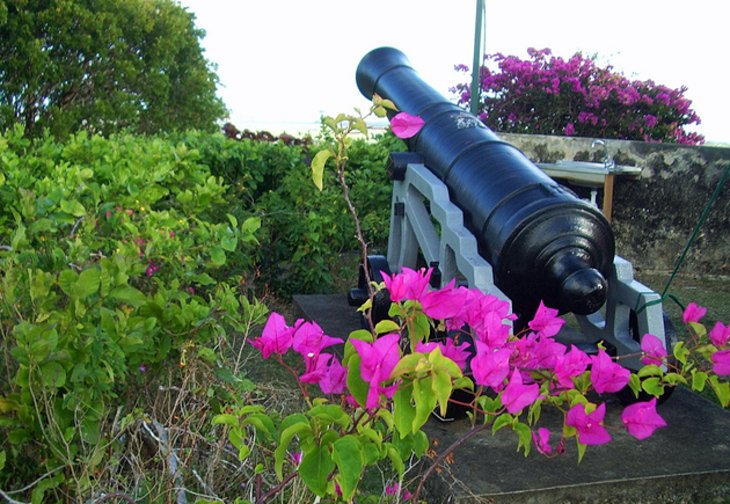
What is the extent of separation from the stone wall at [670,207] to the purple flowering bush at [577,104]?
3.92 metres

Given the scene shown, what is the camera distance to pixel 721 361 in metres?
1.82

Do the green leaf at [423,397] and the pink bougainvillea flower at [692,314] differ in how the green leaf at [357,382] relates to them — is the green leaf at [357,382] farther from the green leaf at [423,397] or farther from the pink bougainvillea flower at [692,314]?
the pink bougainvillea flower at [692,314]

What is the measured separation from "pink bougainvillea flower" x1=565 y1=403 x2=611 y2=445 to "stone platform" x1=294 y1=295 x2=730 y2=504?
1080 millimetres

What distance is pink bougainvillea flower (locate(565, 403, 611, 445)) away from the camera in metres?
1.58

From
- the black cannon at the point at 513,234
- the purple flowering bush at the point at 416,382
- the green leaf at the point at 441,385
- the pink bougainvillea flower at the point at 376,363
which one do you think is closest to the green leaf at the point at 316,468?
the purple flowering bush at the point at 416,382

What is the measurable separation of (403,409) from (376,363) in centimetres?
7

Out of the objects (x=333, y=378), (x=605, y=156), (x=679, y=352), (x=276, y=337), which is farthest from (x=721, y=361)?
(x=605, y=156)

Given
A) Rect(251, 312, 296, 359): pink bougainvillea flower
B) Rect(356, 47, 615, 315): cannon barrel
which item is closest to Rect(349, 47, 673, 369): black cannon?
Rect(356, 47, 615, 315): cannon barrel

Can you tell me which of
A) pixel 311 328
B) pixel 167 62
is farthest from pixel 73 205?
pixel 167 62

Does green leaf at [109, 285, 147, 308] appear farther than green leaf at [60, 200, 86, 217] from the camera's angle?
No

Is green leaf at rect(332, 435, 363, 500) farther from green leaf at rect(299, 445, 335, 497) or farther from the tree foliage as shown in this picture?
the tree foliage

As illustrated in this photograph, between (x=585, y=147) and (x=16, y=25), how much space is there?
816 cm

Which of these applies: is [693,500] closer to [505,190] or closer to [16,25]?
[505,190]

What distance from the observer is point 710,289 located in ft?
23.4
